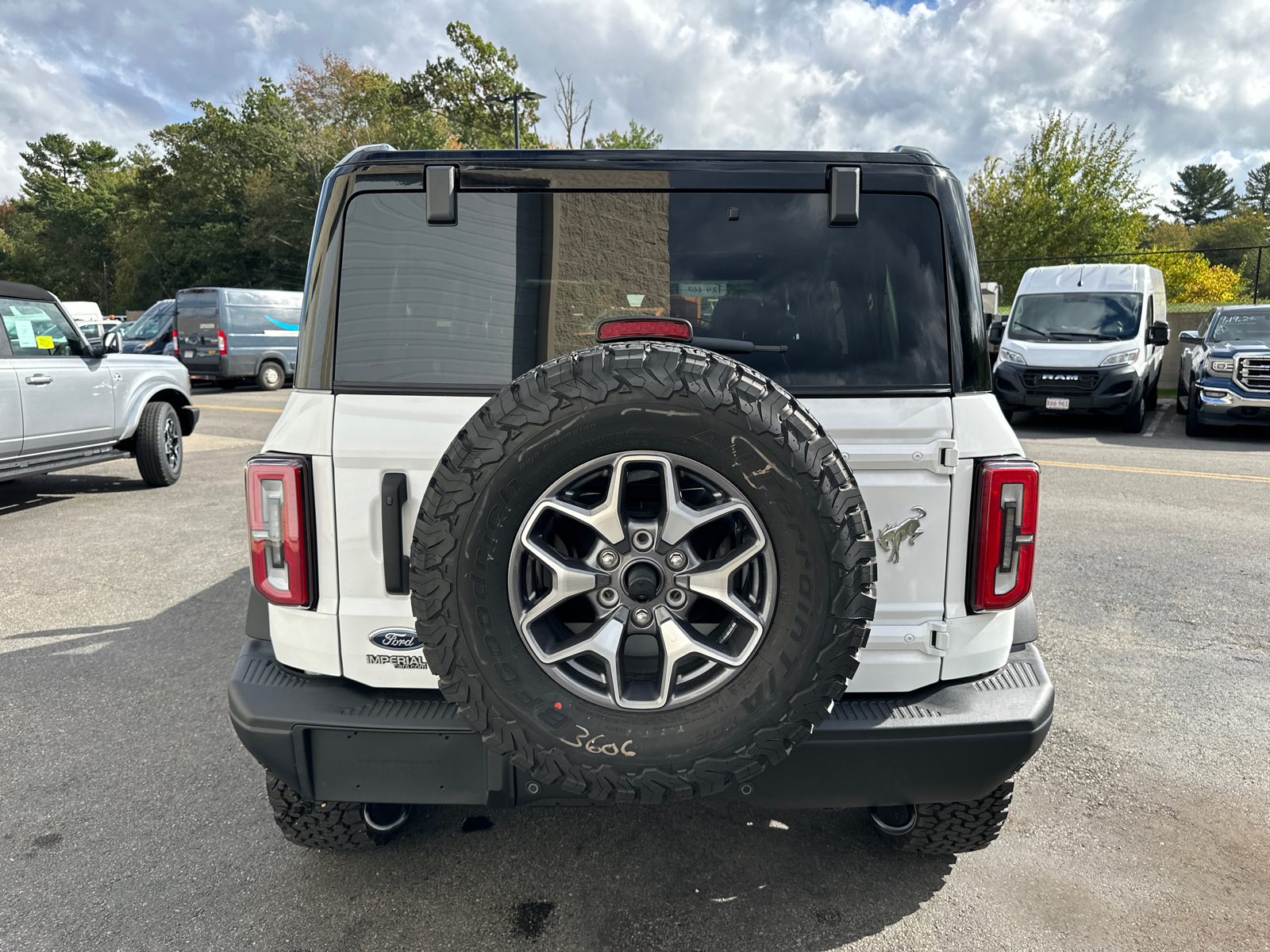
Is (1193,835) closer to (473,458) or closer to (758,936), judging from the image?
(758,936)

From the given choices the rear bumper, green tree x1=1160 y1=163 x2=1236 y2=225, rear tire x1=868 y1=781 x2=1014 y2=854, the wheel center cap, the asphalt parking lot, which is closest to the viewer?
the wheel center cap

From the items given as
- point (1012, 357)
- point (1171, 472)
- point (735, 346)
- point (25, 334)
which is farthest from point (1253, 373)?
point (25, 334)

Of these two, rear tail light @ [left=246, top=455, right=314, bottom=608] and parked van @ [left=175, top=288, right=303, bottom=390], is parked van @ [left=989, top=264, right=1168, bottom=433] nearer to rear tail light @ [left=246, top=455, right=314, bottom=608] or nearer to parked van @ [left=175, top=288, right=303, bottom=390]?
rear tail light @ [left=246, top=455, right=314, bottom=608]

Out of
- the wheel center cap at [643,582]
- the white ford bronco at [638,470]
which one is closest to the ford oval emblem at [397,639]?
the white ford bronco at [638,470]

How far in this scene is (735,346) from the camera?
2.15 m

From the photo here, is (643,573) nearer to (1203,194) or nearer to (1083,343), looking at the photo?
(1083,343)

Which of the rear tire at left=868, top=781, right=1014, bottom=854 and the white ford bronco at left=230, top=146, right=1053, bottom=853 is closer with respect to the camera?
the white ford bronco at left=230, top=146, right=1053, bottom=853

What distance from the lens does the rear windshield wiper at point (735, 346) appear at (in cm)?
215

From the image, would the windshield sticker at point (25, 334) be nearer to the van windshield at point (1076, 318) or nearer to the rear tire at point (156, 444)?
the rear tire at point (156, 444)

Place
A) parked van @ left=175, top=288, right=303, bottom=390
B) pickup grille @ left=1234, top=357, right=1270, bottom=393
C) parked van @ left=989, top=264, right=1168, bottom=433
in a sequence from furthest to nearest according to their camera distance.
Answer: parked van @ left=175, top=288, right=303, bottom=390
parked van @ left=989, top=264, right=1168, bottom=433
pickup grille @ left=1234, top=357, right=1270, bottom=393

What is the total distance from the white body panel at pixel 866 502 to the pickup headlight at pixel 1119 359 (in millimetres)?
11961

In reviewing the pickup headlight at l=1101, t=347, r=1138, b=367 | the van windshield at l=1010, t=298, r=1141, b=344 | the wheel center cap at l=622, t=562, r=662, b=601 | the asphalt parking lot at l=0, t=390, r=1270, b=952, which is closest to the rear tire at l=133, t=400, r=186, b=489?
the asphalt parking lot at l=0, t=390, r=1270, b=952

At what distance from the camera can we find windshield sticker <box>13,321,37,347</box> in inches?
279

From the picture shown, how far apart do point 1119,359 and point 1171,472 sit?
374 centimetres
